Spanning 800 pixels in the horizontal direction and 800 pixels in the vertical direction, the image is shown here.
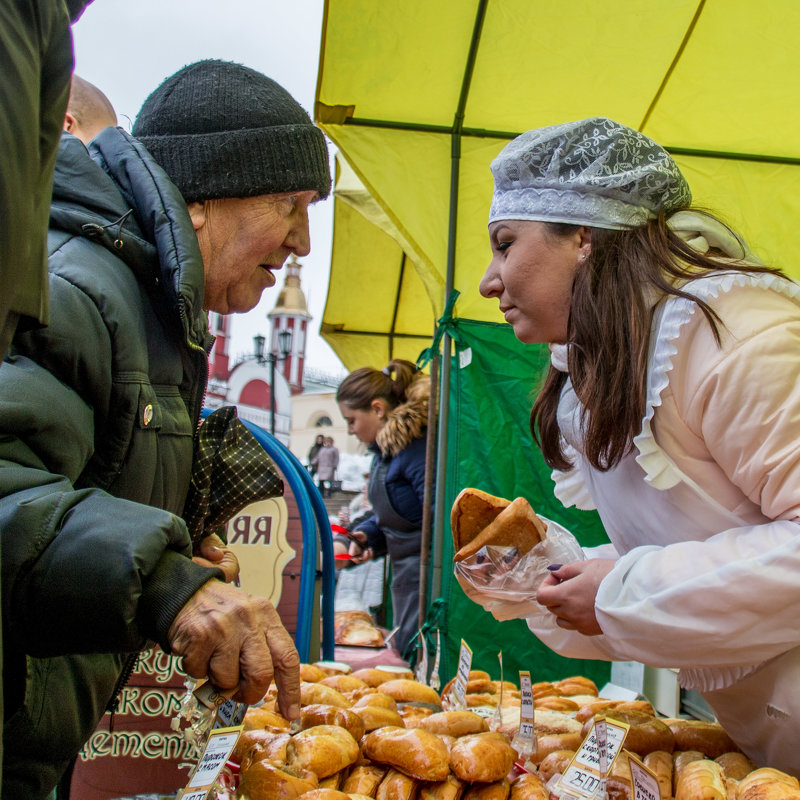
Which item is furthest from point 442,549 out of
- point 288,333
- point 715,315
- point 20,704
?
point 288,333

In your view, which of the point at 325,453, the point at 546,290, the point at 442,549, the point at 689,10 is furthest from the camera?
the point at 325,453

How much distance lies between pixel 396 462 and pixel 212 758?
10.5 ft

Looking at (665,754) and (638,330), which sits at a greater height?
(638,330)

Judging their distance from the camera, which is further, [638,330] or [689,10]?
[689,10]

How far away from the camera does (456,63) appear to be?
2959mm

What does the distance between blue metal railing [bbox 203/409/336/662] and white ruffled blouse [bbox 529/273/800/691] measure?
5.03ft

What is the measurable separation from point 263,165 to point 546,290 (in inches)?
24.6

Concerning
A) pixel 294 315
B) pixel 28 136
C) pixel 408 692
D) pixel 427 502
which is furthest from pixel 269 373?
pixel 28 136

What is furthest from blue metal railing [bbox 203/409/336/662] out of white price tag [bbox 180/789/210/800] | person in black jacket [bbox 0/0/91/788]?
person in black jacket [bbox 0/0/91/788]

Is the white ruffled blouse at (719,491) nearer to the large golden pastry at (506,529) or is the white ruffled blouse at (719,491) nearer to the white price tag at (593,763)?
the white price tag at (593,763)

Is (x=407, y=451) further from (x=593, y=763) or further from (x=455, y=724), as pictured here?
(x=593, y=763)

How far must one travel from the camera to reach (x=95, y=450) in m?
1.11

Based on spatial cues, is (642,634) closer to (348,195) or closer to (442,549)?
(442,549)

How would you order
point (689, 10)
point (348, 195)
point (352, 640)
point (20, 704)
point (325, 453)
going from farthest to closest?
point (325, 453)
point (348, 195)
point (352, 640)
point (689, 10)
point (20, 704)
